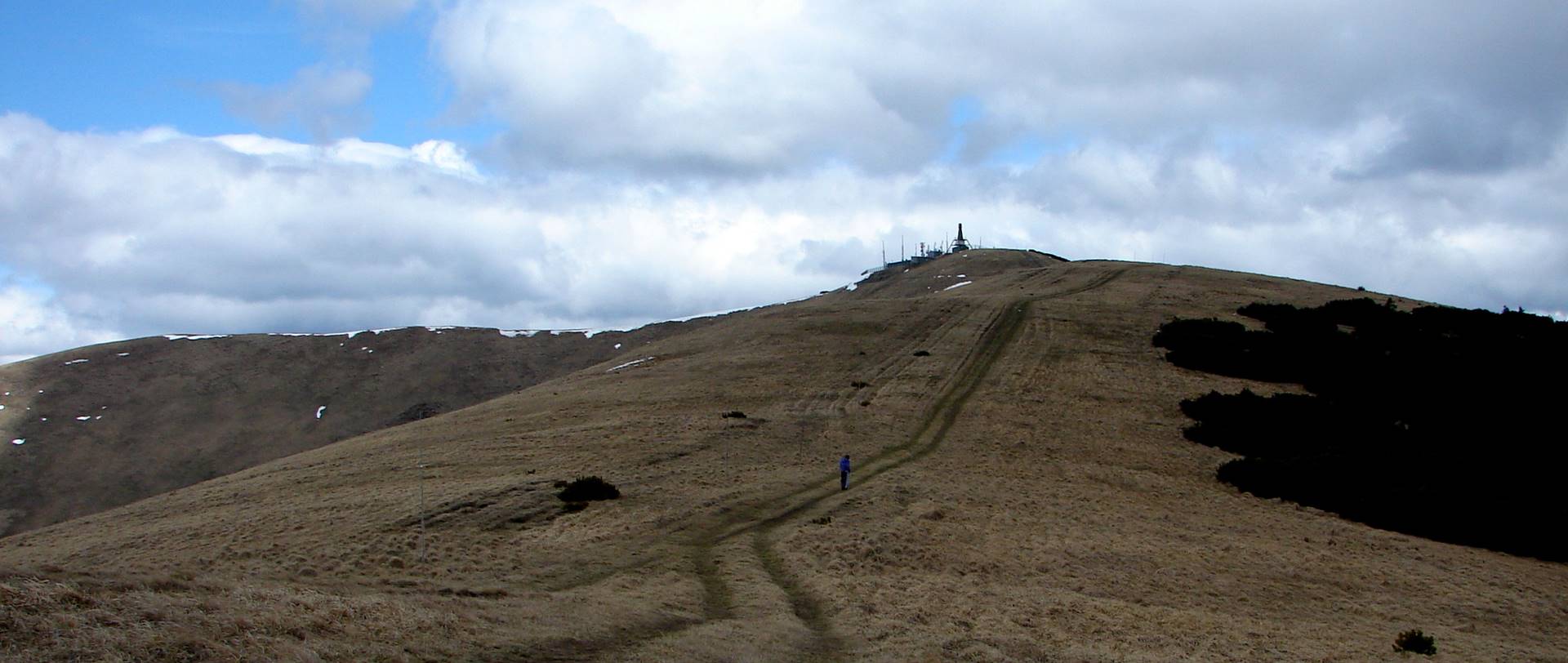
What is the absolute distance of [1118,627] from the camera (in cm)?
1909

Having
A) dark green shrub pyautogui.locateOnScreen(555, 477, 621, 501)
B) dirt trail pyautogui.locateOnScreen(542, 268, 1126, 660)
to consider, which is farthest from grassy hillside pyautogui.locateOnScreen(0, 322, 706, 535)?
dirt trail pyautogui.locateOnScreen(542, 268, 1126, 660)

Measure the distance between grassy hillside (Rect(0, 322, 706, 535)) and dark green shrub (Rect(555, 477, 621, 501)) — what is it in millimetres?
41218

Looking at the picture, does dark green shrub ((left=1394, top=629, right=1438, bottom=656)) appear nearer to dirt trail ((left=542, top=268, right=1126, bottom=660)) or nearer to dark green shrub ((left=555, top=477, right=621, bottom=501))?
dirt trail ((left=542, top=268, right=1126, bottom=660))

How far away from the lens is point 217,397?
7494 centimetres

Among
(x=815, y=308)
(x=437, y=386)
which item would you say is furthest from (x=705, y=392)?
(x=437, y=386)

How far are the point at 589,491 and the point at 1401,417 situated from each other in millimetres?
36358

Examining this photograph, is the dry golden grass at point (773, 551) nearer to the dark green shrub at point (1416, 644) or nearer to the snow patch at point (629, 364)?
the dark green shrub at point (1416, 644)

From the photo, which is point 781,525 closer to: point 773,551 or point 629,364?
point 773,551

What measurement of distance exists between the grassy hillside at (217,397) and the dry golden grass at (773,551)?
87.1 ft

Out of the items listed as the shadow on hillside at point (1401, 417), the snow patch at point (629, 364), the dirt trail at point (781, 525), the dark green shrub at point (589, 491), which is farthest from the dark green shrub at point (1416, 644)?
the snow patch at point (629, 364)

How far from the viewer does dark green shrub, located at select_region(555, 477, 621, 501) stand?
2638 centimetres

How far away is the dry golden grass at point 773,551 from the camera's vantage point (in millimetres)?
13367

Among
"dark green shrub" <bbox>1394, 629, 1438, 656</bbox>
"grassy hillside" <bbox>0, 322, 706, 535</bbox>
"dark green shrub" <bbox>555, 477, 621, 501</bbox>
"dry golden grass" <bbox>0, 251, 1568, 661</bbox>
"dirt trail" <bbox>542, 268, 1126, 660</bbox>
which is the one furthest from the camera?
"grassy hillside" <bbox>0, 322, 706, 535</bbox>

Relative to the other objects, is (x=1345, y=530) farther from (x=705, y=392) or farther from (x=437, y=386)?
(x=437, y=386)
